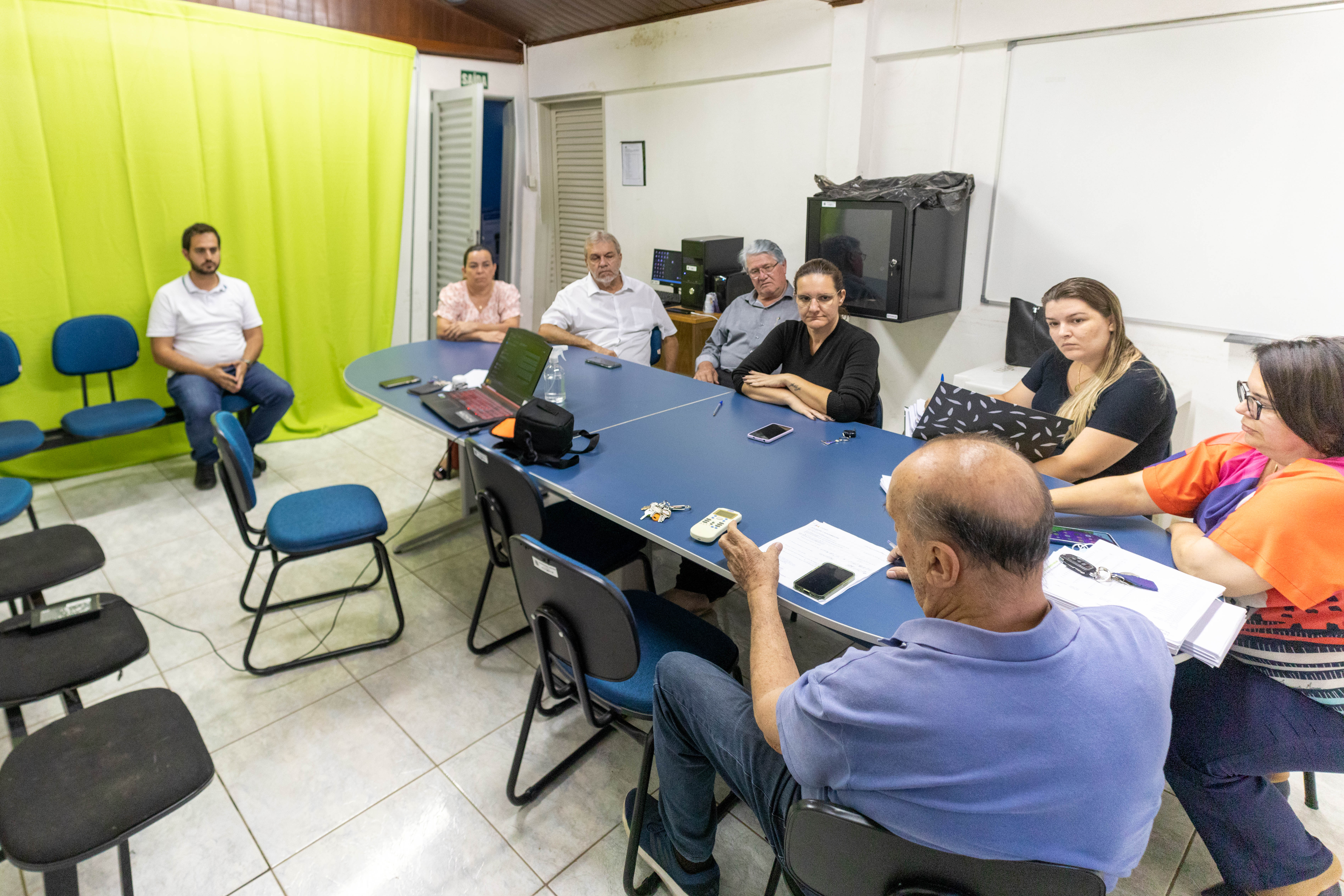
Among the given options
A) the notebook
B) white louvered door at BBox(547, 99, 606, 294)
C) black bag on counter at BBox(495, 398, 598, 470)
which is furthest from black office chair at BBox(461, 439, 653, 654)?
white louvered door at BBox(547, 99, 606, 294)

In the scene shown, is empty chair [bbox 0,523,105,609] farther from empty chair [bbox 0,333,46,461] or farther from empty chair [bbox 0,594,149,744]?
empty chair [bbox 0,333,46,461]

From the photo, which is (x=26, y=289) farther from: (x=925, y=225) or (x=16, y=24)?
(x=925, y=225)

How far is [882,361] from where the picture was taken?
4.58m

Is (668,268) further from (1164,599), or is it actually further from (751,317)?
(1164,599)

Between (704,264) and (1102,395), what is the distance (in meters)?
2.97

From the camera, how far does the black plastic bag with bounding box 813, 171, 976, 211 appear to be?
3.80 meters

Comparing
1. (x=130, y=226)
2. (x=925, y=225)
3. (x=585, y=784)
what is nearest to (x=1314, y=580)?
(x=585, y=784)

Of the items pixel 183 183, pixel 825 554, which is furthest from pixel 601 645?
pixel 183 183

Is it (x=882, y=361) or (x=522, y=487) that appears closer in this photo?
(x=522, y=487)

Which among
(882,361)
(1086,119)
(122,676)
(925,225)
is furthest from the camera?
(882,361)

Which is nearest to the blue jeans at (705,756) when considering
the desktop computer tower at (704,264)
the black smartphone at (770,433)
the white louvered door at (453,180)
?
the black smartphone at (770,433)

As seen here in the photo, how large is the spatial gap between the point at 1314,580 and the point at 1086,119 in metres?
2.84

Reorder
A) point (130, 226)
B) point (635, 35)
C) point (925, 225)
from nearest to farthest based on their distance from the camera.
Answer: point (925, 225)
point (130, 226)
point (635, 35)

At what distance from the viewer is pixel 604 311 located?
414 centimetres
